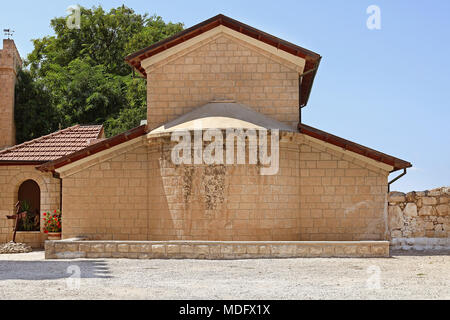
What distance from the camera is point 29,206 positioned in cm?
2333

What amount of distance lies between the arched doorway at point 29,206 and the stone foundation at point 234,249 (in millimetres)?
6785

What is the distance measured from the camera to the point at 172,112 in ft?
61.4

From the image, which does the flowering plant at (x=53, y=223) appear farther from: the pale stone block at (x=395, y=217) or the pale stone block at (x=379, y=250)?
the pale stone block at (x=395, y=217)

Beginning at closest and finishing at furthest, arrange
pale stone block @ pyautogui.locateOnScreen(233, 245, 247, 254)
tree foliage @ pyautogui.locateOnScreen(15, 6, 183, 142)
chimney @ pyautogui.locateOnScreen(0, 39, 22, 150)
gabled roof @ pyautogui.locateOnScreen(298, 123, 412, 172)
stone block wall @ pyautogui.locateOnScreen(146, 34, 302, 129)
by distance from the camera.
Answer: pale stone block @ pyautogui.locateOnScreen(233, 245, 247, 254), gabled roof @ pyautogui.locateOnScreen(298, 123, 412, 172), stone block wall @ pyautogui.locateOnScreen(146, 34, 302, 129), chimney @ pyautogui.locateOnScreen(0, 39, 22, 150), tree foliage @ pyautogui.locateOnScreen(15, 6, 183, 142)

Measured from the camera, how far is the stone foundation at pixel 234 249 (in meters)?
14.8

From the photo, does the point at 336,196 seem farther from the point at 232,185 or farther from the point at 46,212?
the point at 46,212

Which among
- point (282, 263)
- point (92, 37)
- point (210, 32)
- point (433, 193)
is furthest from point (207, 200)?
point (92, 37)

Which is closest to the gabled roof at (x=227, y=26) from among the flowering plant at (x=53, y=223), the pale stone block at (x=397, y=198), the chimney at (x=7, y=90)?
the pale stone block at (x=397, y=198)

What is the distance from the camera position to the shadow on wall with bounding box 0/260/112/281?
11.6 meters

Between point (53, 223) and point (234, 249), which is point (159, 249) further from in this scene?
point (53, 223)

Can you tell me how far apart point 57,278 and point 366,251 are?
778 cm

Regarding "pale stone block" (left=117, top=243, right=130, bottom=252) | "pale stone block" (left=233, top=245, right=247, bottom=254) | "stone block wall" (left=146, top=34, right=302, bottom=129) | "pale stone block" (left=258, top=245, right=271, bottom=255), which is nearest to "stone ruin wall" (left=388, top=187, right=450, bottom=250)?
"stone block wall" (left=146, top=34, right=302, bottom=129)
